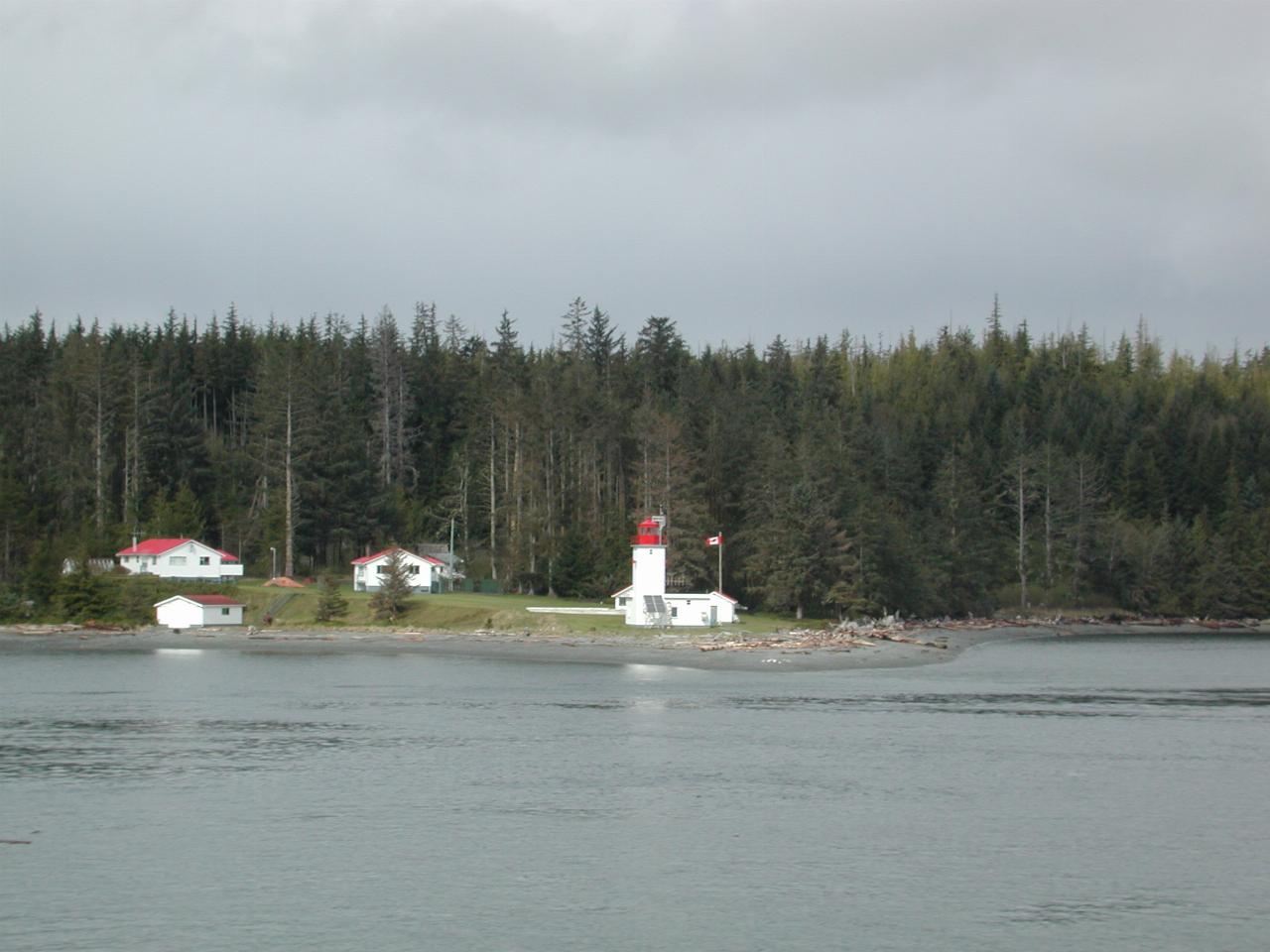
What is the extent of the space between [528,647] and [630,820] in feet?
125

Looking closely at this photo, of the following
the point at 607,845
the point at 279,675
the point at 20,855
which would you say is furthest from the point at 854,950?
the point at 279,675

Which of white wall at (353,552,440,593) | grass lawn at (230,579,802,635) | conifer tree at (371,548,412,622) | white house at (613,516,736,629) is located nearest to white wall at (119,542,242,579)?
grass lawn at (230,579,802,635)

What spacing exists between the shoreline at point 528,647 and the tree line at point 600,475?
8137 mm

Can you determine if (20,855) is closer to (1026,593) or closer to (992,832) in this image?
(992,832)

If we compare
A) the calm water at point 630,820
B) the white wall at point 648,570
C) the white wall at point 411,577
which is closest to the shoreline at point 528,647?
the white wall at point 648,570

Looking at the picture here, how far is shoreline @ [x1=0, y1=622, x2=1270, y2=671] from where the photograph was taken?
199 ft

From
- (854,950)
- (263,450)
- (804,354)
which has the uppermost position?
(804,354)

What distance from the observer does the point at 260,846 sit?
2422 cm

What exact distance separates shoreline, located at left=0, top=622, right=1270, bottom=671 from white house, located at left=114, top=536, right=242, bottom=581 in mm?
6551

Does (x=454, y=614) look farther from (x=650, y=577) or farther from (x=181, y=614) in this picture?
(x=181, y=614)

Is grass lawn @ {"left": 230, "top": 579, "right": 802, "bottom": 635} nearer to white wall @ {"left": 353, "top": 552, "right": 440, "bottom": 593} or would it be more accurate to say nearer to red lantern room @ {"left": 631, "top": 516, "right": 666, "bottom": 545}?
white wall @ {"left": 353, "top": 552, "right": 440, "bottom": 593}

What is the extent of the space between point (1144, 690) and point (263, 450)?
61.8 m

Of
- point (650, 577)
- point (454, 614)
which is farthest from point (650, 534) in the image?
point (454, 614)

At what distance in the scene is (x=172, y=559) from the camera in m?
80.2
